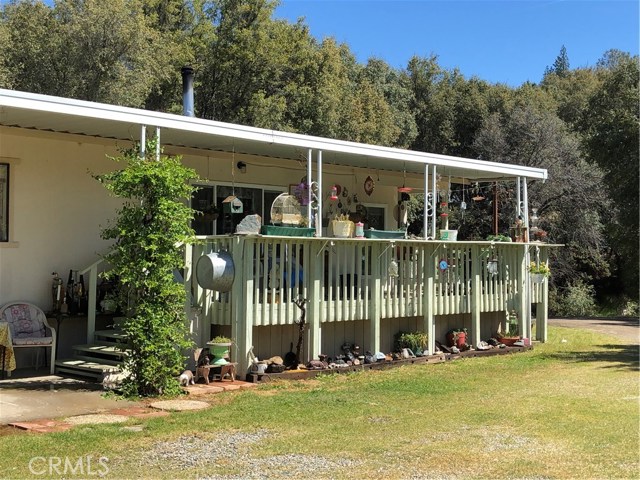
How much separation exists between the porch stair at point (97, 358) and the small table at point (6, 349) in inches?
24.2

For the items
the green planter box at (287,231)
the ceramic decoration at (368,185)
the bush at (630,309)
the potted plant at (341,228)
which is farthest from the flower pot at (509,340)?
the bush at (630,309)

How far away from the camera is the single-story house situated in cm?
869

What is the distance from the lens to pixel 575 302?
910 inches

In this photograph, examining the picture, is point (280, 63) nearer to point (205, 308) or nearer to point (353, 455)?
point (205, 308)

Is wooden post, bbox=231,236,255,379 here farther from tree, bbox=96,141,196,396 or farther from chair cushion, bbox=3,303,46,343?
chair cushion, bbox=3,303,46,343

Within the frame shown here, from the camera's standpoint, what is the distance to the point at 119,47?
20.0 m

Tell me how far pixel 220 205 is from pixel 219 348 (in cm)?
369

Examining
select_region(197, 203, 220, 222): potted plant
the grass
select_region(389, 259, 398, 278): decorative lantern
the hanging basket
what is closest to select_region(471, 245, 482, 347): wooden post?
the hanging basket

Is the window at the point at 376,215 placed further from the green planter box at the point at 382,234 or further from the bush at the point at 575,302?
the bush at the point at 575,302

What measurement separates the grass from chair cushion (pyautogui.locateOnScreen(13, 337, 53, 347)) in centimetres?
246

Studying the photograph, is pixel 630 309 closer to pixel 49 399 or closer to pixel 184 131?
pixel 184 131

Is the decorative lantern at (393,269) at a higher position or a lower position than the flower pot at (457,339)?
higher

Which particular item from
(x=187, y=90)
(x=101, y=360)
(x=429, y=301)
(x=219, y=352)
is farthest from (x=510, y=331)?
(x=101, y=360)

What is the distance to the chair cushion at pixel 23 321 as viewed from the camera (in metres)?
8.79
